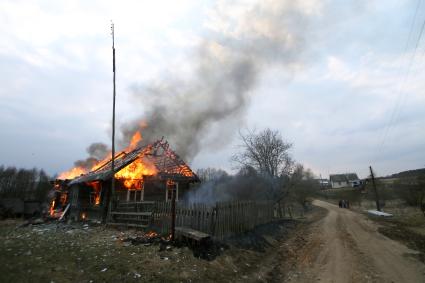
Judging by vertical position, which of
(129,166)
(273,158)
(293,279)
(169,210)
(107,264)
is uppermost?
(273,158)

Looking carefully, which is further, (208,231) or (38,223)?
(38,223)

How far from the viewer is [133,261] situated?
7688 mm

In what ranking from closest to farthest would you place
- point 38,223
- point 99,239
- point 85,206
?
point 99,239
point 38,223
point 85,206

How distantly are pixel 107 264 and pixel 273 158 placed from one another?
2436 cm

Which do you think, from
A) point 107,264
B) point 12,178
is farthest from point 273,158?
point 12,178

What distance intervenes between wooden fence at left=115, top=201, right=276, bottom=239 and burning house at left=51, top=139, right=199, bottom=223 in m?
4.61

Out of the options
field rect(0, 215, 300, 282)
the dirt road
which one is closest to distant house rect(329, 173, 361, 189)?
the dirt road

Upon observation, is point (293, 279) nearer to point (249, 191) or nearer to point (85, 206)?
point (85, 206)

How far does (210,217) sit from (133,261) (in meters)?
3.69

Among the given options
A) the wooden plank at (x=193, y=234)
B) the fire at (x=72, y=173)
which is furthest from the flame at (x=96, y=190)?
the wooden plank at (x=193, y=234)

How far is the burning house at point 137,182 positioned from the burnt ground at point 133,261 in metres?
7.48

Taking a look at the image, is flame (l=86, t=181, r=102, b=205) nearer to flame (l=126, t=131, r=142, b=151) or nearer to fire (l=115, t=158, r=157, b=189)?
fire (l=115, t=158, r=157, b=189)

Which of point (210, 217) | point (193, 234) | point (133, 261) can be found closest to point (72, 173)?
point (210, 217)

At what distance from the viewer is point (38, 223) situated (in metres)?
18.3
